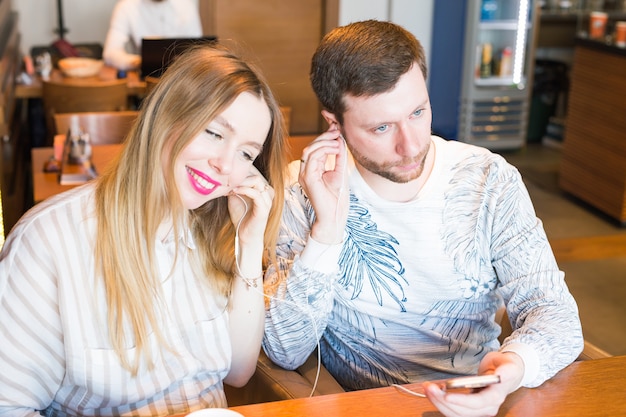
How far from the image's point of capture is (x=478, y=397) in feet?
4.45

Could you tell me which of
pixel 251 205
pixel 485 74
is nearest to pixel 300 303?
pixel 251 205

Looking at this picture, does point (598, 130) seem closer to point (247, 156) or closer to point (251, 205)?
point (251, 205)

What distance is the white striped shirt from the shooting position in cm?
148

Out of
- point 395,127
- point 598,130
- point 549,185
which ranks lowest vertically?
point 549,185

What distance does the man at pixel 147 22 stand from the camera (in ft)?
17.2

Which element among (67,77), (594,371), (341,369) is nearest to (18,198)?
(67,77)

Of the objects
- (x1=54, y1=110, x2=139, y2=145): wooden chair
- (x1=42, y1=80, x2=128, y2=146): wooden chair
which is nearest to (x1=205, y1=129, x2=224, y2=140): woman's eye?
(x1=54, y1=110, x2=139, y2=145): wooden chair

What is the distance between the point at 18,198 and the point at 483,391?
3.31 meters

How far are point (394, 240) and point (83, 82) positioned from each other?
311cm

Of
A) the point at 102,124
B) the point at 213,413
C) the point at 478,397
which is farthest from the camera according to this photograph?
the point at 102,124

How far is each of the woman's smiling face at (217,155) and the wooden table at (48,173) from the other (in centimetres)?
109

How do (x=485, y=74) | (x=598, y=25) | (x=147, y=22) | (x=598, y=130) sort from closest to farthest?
(x=598, y=130) < (x=598, y=25) < (x=147, y=22) < (x=485, y=74)

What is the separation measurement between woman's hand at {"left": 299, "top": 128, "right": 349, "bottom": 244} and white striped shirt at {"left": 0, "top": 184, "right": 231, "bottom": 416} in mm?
317

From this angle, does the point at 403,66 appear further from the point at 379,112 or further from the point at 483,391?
the point at 483,391
